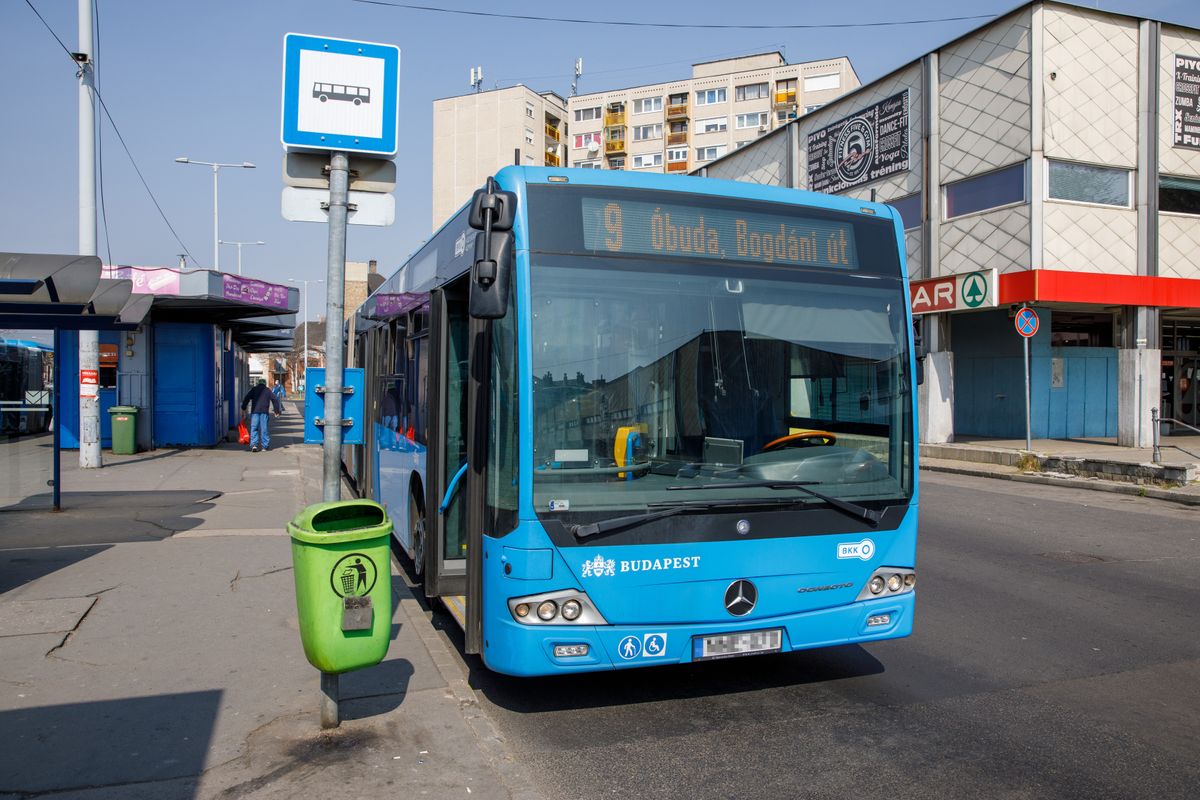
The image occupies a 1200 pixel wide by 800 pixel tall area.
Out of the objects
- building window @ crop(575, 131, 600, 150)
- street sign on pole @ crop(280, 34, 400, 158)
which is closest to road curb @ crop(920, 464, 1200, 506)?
street sign on pole @ crop(280, 34, 400, 158)

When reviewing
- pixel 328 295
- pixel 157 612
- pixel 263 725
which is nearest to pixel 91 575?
pixel 157 612

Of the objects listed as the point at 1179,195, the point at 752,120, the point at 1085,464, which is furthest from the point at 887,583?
the point at 752,120

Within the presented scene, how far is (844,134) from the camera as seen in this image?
93.0 feet

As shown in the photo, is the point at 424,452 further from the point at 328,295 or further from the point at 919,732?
the point at 919,732

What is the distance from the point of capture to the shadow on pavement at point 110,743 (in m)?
3.88

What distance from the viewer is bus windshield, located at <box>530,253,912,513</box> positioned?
4539 millimetres

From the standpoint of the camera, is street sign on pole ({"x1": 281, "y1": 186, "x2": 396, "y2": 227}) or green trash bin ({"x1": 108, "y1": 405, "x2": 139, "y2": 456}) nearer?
street sign on pole ({"x1": 281, "y1": 186, "x2": 396, "y2": 227})

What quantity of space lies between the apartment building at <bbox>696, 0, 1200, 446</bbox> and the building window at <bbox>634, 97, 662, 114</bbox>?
185ft

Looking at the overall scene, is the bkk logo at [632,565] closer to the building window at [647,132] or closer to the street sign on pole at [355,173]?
the street sign on pole at [355,173]

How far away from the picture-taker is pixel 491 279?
434 centimetres

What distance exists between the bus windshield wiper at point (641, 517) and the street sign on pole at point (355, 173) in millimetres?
2303

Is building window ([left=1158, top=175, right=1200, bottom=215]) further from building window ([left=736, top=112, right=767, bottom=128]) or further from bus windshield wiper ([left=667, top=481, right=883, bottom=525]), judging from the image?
building window ([left=736, top=112, right=767, bottom=128])

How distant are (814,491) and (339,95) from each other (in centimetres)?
341

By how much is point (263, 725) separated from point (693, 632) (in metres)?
2.21
